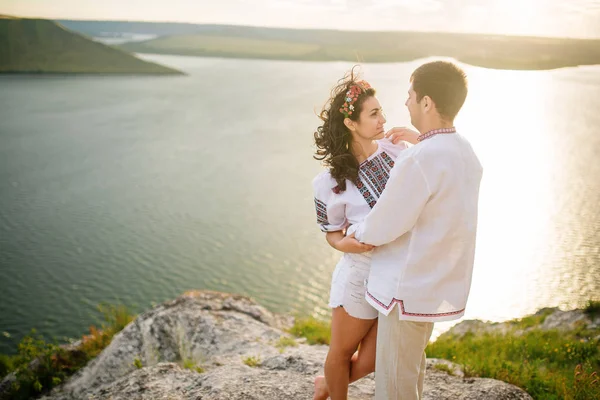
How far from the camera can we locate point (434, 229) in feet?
7.43

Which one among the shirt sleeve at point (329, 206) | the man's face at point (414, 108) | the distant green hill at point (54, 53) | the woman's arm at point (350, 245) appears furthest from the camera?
the distant green hill at point (54, 53)

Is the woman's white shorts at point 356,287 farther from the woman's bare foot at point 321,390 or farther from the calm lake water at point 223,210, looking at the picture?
the calm lake water at point 223,210

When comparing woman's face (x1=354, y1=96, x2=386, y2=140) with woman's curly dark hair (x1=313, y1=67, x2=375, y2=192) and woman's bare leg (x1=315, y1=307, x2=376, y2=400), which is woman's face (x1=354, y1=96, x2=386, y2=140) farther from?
woman's bare leg (x1=315, y1=307, x2=376, y2=400)

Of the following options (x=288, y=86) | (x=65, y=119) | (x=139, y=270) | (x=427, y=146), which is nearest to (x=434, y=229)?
(x=427, y=146)

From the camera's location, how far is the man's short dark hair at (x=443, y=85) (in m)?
2.22

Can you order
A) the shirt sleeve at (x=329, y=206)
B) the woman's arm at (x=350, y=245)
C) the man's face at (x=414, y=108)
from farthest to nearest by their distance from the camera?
the shirt sleeve at (x=329, y=206)
the woman's arm at (x=350, y=245)
the man's face at (x=414, y=108)

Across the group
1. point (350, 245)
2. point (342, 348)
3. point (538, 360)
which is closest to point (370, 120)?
point (350, 245)

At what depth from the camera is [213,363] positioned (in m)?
5.20

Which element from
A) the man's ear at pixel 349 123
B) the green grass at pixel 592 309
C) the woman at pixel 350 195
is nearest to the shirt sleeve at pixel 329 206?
the woman at pixel 350 195

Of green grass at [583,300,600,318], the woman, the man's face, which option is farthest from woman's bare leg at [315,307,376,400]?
green grass at [583,300,600,318]

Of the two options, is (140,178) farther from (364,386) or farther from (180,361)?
(364,386)

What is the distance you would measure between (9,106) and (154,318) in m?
58.3

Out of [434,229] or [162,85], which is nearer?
[434,229]

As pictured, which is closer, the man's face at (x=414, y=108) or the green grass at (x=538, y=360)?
the man's face at (x=414, y=108)
